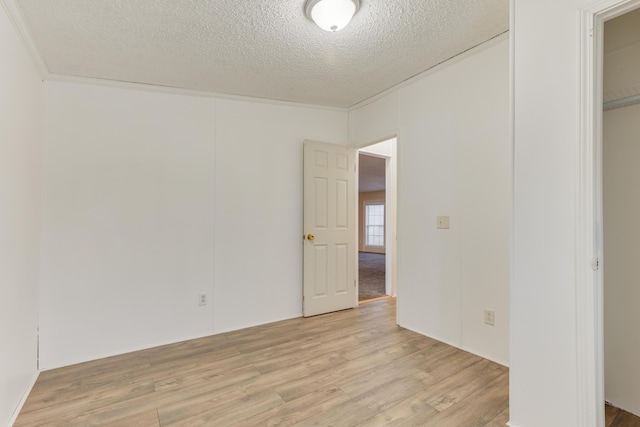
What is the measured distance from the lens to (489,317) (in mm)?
2438

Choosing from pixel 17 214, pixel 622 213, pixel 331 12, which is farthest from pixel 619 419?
pixel 17 214

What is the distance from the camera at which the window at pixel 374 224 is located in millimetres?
11367

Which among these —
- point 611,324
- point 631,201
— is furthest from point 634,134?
point 611,324

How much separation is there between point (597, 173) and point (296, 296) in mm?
2850

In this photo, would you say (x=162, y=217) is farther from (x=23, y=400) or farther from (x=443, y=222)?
(x=443, y=222)

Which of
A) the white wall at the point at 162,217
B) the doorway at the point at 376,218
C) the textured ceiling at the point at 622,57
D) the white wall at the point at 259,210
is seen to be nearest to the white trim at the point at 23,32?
the white wall at the point at 162,217

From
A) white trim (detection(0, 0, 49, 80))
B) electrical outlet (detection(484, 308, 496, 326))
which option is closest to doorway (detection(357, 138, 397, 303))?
electrical outlet (detection(484, 308, 496, 326))

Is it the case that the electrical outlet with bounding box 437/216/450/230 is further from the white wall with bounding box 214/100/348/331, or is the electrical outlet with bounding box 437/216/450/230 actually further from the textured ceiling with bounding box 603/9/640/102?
the white wall with bounding box 214/100/348/331

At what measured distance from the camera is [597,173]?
4.66ft

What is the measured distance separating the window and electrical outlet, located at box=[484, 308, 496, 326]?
8808 mm

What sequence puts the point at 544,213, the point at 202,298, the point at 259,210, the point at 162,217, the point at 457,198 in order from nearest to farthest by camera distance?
the point at 544,213 < the point at 457,198 < the point at 162,217 < the point at 202,298 < the point at 259,210

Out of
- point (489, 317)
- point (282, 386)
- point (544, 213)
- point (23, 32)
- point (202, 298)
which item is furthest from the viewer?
point (202, 298)

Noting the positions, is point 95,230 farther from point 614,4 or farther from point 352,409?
point 614,4

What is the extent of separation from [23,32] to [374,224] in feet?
34.4
